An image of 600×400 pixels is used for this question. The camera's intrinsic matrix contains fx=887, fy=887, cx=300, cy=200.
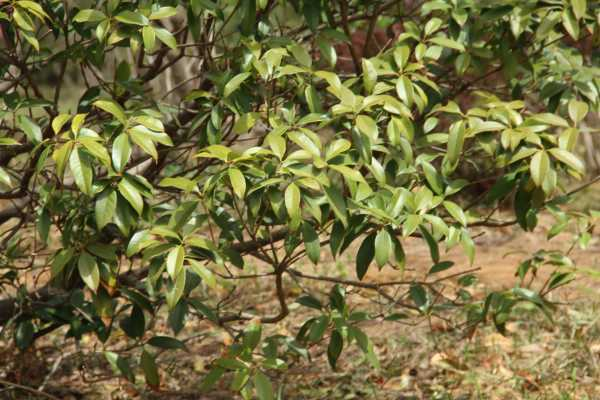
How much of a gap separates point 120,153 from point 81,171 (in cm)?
11

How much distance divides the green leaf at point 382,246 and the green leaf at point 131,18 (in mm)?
894

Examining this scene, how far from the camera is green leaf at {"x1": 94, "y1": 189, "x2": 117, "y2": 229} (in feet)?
7.51

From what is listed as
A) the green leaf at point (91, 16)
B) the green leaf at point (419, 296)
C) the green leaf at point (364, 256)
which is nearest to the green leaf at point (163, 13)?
the green leaf at point (91, 16)

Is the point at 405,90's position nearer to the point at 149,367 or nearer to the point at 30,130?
the point at 30,130

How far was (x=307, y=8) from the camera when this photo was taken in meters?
3.01

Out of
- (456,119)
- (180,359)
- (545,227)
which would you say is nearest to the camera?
(456,119)

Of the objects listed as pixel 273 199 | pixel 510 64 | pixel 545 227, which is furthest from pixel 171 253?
pixel 545 227

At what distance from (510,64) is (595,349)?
4.67 feet

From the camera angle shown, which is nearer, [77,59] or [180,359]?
[77,59]

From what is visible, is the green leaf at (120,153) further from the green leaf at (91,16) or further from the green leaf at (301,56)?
the green leaf at (301,56)

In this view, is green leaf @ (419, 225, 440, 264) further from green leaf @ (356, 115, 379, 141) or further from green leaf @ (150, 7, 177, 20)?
green leaf @ (150, 7, 177, 20)

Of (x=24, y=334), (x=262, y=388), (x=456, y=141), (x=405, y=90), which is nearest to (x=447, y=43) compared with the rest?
(x=405, y=90)

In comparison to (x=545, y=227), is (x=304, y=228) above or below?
above

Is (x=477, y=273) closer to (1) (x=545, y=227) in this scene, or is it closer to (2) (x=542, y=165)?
(1) (x=545, y=227)
